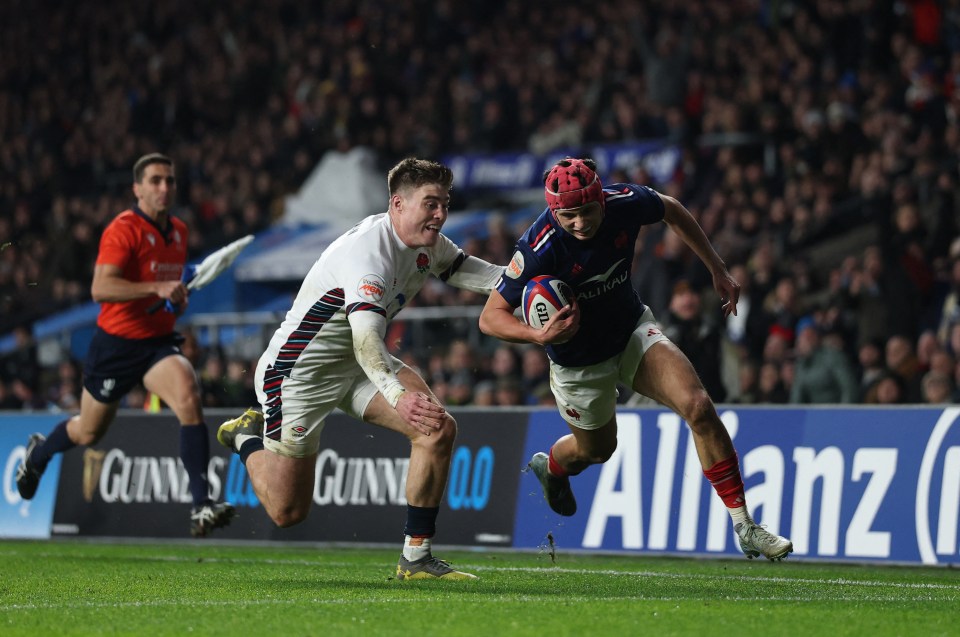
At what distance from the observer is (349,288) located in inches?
317

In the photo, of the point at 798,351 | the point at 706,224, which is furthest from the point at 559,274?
the point at 706,224

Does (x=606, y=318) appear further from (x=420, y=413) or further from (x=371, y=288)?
(x=420, y=413)

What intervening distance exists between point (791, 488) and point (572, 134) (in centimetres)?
1056

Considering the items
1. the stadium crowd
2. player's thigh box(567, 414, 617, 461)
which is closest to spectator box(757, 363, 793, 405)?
the stadium crowd

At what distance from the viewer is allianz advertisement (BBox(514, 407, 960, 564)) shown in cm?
1021

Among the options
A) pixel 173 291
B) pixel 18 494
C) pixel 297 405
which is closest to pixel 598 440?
pixel 297 405

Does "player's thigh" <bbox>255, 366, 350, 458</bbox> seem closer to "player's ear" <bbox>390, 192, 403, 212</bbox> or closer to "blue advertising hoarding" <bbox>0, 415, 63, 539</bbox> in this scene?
"player's ear" <bbox>390, 192, 403, 212</bbox>

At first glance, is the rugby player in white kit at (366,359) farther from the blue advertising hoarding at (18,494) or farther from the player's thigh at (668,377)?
the blue advertising hoarding at (18,494)

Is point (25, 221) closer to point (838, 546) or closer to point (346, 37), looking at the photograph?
point (346, 37)

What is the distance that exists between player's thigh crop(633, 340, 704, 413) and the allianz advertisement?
8.88ft

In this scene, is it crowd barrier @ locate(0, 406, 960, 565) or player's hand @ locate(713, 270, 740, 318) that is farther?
crowd barrier @ locate(0, 406, 960, 565)

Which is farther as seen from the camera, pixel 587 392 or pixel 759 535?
pixel 587 392

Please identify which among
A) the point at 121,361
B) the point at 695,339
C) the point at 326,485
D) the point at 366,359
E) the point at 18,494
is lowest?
the point at 18,494

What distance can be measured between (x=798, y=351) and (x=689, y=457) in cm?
261
